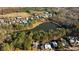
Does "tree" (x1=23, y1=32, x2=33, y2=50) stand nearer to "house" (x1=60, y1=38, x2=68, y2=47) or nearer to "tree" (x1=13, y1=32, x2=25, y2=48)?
"tree" (x1=13, y1=32, x2=25, y2=48)

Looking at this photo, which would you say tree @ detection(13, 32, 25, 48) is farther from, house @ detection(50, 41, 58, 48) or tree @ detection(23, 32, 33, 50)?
house @ detection(50, 41, 58, 48)

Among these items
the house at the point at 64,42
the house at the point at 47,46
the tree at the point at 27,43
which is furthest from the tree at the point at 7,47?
the house at the point at 64,42

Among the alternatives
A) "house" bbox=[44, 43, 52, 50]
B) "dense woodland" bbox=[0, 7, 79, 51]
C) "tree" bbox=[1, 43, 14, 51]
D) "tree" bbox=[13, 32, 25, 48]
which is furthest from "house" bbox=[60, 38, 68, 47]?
"tree" bbox=[1, 43, 14, 51]

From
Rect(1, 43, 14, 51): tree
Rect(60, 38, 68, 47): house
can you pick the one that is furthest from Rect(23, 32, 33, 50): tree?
Rect(60, 38, 68, 47): house

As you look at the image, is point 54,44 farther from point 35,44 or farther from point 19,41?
point 19,41

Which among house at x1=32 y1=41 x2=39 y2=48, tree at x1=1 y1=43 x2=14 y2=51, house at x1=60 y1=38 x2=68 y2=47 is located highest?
house at x1=60 y1=38 x2=68 y2=47

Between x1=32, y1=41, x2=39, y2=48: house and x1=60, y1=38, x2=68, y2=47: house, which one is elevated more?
x1=60, y1=38, x2=68, y2=47: house

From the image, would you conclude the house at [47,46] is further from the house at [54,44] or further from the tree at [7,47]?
the tree at [7,47]

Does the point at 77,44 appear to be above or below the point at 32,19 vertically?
below

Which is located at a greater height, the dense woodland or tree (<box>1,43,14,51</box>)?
the dense woodland

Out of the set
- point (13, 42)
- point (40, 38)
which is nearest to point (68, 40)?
point (40, 38)
